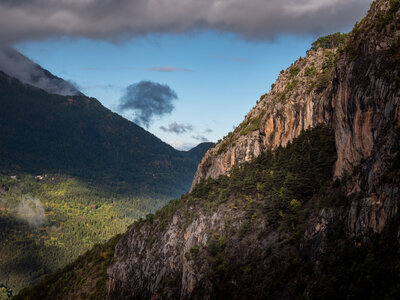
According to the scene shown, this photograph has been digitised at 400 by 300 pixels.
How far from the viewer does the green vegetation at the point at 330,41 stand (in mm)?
96562

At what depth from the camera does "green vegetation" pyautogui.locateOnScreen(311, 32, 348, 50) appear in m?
96.6

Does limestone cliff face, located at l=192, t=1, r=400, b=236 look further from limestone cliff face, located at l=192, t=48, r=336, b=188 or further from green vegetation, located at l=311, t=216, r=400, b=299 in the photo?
green vegetation, located at l=311, t=216, r=400, b=299

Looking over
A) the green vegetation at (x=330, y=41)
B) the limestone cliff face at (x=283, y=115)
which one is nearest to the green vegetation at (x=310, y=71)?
the limestone cliff face at (x=283, y=115)

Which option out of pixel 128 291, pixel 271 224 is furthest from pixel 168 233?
pixel 271 224

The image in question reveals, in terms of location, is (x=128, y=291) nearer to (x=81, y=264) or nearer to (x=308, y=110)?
(x=81, y=264)

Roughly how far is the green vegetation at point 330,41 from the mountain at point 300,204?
32 centimetres

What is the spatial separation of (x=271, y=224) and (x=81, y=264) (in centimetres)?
8166

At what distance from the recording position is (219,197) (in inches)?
3009

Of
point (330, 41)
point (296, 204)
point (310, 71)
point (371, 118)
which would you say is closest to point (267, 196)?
point (296, 204)

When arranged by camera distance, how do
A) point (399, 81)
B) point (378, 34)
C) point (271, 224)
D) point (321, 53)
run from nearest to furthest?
point (399, 81) → point (378, 34) → point (271, 224) → point (321, 53)

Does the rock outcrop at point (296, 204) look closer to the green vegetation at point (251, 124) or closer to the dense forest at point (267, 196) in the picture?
the dense forest at point (267, 196)

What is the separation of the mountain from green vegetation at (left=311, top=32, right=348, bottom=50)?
1.05 ft

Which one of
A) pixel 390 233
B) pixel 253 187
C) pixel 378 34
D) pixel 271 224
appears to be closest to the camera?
pixel 390 233

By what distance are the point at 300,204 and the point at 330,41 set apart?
57325mm
